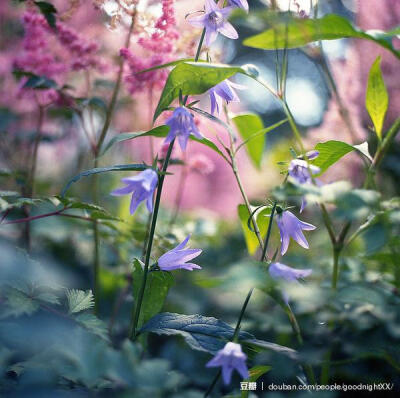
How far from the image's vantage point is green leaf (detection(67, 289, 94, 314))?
62cm

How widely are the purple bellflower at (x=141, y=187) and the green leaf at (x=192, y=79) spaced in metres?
0.10

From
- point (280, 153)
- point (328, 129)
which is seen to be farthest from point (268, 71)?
point (328, 129)

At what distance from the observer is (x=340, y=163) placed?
1.56 metres

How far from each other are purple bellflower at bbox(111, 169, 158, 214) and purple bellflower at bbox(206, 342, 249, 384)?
213 mm

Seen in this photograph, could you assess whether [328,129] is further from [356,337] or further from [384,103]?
[356,337]

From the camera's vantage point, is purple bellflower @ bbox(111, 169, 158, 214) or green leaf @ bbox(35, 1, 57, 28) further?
green leaf @ bbox(35, 1, 57, 28)

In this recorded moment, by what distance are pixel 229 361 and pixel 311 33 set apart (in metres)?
0.44

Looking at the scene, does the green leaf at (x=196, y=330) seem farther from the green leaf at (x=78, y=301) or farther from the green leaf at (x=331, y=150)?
the green leaf at (x=331, y=150)

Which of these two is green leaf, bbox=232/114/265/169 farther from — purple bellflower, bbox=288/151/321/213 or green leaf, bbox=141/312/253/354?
green leaf, bbox=141/312/253/354

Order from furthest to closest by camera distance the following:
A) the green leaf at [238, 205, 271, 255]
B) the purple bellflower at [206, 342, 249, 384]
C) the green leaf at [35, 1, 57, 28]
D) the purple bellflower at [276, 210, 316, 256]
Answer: the green leaf at [35, 1, 57, 28]
the green leaf at [238, 205, 271, 255]
the purple bellflower at [276, 210, 316, 256]
the purple bellflower at [206, 342, 249, 384]

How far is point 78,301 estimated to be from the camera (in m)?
0.63

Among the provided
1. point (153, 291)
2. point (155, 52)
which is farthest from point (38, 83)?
point (153, 291)

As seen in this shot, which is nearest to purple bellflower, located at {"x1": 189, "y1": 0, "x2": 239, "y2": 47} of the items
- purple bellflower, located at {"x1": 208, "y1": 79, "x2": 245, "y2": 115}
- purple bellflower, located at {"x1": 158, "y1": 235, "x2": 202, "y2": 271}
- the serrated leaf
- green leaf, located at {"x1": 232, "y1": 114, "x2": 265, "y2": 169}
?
purple bellflower, located at {"x1": 208, "y1": 79, "x2": 245, "y2": 115}

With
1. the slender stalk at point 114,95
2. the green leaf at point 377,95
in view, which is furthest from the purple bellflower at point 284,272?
the slender stalk at point 114,95
